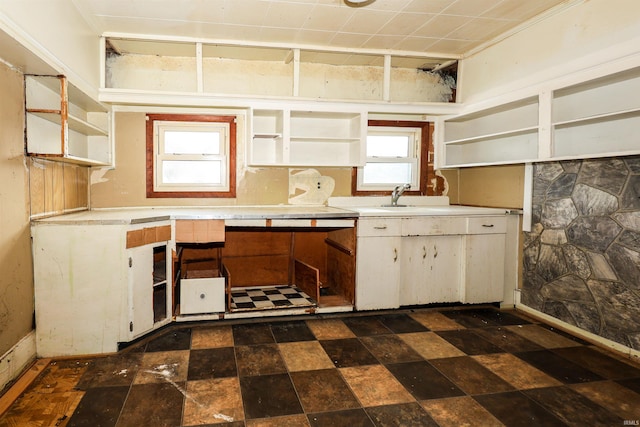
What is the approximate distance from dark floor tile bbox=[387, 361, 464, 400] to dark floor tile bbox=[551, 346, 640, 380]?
1.01m

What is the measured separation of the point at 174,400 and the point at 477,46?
4.00 metres

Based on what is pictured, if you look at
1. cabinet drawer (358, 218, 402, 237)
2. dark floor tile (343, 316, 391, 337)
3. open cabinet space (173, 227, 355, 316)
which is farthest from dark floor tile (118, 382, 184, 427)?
cabinet drawer (358, 218, 402, 237)

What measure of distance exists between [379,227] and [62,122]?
2553mm

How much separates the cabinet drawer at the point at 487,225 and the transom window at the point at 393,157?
1.01 m

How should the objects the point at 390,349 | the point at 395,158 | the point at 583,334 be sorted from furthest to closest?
the point at 395,158
the point at 583,334
the point at 390,349

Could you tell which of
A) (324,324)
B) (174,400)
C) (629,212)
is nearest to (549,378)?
(629,212)

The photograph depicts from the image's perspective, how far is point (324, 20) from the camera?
3436 millimetres

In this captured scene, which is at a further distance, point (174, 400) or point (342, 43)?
A: point (342, 43)

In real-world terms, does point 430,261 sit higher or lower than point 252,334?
higher

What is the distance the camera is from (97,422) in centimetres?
204

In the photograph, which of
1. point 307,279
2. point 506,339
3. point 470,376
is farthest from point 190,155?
point 506,339

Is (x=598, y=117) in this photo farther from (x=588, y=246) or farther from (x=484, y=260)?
(x=484, y=260)

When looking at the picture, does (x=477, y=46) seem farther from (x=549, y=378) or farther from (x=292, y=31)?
(x=549, y=378)

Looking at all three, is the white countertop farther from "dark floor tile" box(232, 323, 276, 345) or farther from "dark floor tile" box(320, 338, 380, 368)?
"dark floor tile" box(320, 338, 380, 368)
